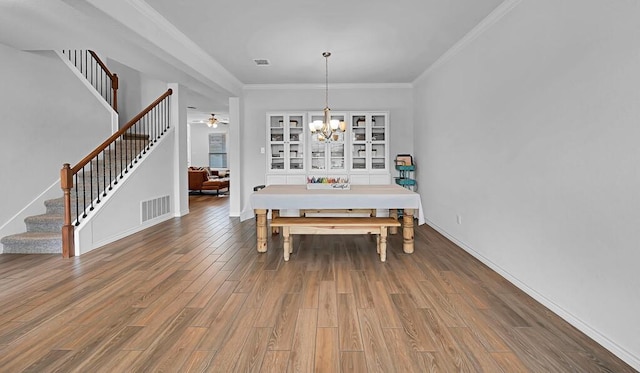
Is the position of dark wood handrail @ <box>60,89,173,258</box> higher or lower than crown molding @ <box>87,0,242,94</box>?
lower

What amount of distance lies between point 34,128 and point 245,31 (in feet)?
9.37

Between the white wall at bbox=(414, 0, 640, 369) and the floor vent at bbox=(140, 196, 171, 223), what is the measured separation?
4461mm

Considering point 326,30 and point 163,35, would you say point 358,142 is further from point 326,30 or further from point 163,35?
point 163,35

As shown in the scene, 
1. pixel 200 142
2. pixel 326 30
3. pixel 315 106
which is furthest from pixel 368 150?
pixel 200 142

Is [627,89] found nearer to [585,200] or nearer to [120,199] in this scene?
[585,200]

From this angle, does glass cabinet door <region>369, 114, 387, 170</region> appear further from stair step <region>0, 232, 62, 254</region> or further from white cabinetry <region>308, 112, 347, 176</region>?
stair step <region>0, 232, 62, 254</region>

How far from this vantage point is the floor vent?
5046 mm

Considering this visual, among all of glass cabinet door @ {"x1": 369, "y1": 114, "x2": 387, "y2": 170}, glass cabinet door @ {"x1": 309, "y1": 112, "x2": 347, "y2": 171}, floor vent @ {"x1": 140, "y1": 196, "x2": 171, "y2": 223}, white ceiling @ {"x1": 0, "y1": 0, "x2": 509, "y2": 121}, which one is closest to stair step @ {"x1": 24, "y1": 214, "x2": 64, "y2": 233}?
floor vent @ {"x1": 140, "y1": 196, "x2": 171, "y2": 223}

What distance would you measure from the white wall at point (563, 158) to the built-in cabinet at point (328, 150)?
2.25 m

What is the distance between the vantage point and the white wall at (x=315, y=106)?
6.12 metres

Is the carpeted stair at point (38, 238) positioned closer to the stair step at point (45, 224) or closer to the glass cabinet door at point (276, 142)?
the stair step at point (45, 224)

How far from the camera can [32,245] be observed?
3.71 meters

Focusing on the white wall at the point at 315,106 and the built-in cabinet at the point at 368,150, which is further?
the white wall at the point at 315,106

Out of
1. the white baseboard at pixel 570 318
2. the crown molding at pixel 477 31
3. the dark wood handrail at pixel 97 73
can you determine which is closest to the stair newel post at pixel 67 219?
the dark wood handrail at pixel 97 73
